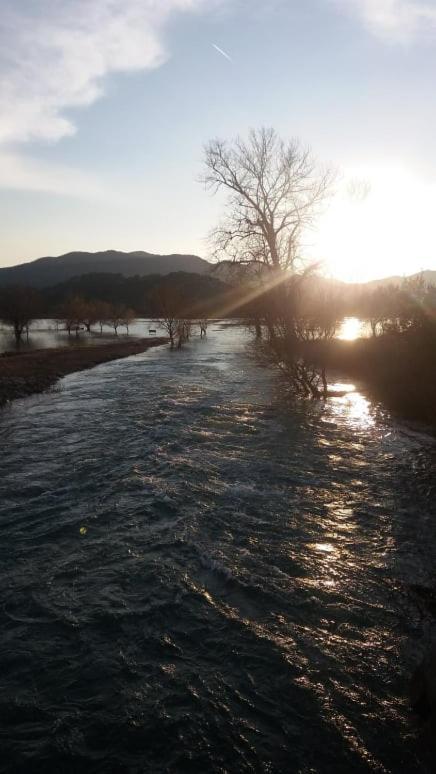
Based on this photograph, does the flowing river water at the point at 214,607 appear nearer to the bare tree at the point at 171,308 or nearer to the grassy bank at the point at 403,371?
the grassy bank at the point at 403,371

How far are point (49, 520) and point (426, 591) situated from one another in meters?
7.37

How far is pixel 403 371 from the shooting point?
2355 cm

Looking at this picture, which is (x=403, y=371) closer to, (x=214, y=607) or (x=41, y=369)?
(x=214, y=607)

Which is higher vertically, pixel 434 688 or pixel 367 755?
pixel 434 688

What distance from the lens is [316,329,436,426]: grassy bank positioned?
1966cm

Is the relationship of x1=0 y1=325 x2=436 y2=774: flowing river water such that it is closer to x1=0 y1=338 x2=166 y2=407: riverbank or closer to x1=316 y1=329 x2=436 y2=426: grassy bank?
x1=316 y1=329 x2=436 y2=426: grassy bank

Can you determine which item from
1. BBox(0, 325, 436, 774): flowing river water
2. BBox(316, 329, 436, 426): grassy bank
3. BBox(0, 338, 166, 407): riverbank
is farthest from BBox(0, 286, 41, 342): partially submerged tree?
BBox(0, 325, 436, 774): flowing river water

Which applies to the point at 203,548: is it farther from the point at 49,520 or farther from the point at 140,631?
the point at 49,520

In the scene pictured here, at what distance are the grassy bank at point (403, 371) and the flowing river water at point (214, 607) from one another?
5.66 m

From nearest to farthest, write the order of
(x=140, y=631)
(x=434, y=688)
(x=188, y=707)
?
(x=434, y=688) → (x=188, y=707) → (x=140, y=631)

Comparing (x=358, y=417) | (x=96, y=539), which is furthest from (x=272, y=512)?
(x=358, y=417)

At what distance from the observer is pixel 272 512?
383 inches

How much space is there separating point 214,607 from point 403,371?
20092mm

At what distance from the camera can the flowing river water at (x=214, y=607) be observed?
460cm
